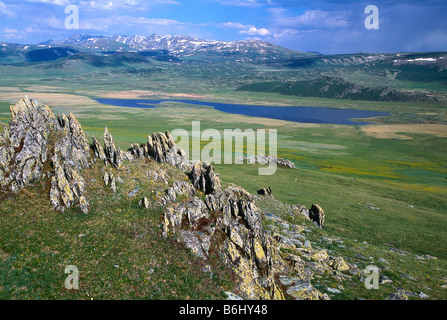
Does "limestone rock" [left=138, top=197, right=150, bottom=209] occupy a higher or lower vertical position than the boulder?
lower

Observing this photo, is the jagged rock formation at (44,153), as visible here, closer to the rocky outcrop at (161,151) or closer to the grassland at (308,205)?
the grassland at (308,205)

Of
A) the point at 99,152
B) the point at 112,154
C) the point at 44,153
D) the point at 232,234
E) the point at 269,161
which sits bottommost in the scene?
the point at 269,161

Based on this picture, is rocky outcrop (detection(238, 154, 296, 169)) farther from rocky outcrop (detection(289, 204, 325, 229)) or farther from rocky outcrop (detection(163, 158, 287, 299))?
rocky outcrop (detection(163, 158, 287, 299))

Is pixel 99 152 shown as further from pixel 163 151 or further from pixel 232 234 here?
pixel 232 234

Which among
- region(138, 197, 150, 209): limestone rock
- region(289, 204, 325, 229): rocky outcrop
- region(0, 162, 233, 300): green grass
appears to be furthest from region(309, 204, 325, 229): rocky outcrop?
region(138, 197, 150, 209): limestone rock

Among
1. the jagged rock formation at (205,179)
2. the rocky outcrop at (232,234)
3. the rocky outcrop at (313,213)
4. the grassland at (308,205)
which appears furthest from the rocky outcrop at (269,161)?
the rocky outcrop at (232,234)

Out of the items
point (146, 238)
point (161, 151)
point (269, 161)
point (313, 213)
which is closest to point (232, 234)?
point (146, 238)

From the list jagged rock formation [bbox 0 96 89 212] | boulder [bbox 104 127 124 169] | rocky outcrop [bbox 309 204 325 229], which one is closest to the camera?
jagged rock formation [bbox 0 96 89 212]
